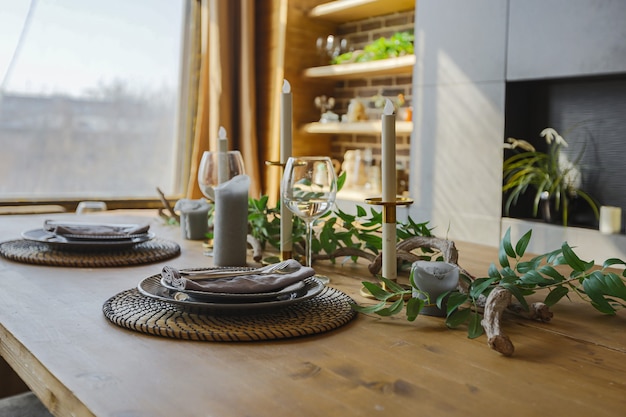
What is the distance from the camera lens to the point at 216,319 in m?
0.97

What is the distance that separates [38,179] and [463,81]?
283 cm

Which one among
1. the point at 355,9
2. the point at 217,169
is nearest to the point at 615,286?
the point at 217,169

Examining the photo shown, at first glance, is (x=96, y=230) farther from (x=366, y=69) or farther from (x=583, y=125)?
(x=366, y=69)

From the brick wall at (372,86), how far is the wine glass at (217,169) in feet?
9.20

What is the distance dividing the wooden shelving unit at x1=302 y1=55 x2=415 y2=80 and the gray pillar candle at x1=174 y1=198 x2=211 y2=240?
2.33m

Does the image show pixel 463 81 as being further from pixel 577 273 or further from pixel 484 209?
pixel 577 273

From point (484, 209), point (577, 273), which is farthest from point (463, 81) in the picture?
point (577, 273)

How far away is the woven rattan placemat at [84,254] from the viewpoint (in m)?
1.40

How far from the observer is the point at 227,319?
0.97 m

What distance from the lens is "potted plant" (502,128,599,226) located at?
323cm

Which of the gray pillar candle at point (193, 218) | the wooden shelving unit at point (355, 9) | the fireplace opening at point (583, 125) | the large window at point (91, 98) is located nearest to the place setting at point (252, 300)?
the gray pillar candle at point (193, 218)

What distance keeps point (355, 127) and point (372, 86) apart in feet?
1.54

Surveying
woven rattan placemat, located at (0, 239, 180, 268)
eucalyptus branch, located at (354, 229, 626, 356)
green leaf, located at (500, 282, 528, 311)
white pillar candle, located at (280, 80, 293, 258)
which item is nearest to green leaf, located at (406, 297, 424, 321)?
eucalyptus branch, located at (354, 229, 626, 356)

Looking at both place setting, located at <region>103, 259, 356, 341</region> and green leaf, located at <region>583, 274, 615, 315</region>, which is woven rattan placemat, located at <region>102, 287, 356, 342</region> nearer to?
place setting, located at <region>103, 259, 356, 341</region>
